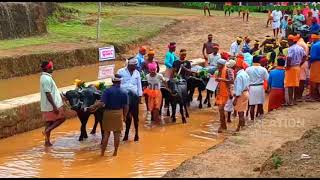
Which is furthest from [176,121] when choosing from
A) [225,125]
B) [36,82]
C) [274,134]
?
[36,82]

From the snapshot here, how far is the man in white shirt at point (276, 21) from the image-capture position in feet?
85.0

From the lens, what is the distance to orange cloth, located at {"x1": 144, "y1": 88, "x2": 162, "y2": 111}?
13.7 meters

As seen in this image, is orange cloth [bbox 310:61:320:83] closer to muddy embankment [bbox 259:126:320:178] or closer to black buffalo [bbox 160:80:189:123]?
black buffalo [bbox 160:80:189:123]

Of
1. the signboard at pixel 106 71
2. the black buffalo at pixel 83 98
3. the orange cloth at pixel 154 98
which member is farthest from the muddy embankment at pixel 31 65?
the orange cloth at pixel 154 98

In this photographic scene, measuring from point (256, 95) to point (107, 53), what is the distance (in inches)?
464

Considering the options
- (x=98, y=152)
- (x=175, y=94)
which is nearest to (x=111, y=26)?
(x=175, y=94)

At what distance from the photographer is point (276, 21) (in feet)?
86.0

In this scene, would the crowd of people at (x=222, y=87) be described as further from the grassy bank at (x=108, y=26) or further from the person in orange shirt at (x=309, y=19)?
the grassy bank at (x=108, y=26)

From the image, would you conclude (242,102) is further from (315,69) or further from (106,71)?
(106,71)

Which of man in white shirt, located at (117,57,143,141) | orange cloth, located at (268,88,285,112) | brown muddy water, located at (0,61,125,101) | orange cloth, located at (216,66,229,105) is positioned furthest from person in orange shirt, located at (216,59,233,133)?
brown muddy water, located at (0,61,125,101)

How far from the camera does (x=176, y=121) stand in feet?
47.8

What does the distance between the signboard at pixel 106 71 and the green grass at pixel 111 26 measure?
2397mm

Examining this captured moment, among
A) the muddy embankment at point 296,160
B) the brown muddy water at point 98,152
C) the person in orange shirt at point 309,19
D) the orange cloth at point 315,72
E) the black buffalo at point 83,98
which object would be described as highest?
the person in orange shirt at point 309,19

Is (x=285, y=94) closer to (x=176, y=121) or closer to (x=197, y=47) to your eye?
(x=176, y=121)
